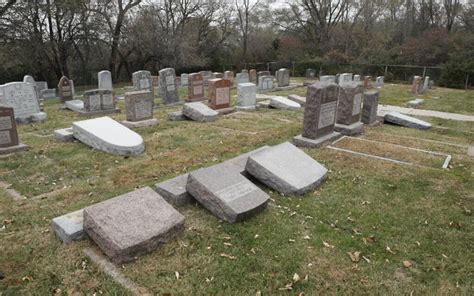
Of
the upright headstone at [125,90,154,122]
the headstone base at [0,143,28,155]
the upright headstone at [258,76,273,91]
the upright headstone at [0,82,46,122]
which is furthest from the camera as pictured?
the upright headstone at [258,76,273,91]

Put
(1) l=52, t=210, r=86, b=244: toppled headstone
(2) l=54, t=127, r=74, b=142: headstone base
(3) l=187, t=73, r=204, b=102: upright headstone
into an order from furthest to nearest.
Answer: (3) l=187, t=73, r=204, b=102: upright headstone < (2) l=54, t=127, r=74, b=142: headstone base < (1) l=52, t=210, r=86, b=244: toppled headstone

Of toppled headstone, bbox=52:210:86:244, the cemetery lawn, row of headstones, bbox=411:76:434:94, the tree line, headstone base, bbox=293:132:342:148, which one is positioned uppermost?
the tree line

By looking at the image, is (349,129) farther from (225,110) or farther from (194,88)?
(194,88)

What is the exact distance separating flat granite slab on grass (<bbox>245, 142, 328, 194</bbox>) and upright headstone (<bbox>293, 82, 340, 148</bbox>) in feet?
6.82

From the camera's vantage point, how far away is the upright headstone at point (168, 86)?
1509 cm

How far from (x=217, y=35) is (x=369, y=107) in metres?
28.0

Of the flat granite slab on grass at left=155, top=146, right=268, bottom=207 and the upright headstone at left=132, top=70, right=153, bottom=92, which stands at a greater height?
the upright headstone at left=132, top=70, right=153, bottom=92

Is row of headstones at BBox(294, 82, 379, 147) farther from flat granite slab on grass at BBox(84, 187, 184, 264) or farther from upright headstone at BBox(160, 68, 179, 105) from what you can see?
upright headstone at BBox(160, 68, 179, 105)

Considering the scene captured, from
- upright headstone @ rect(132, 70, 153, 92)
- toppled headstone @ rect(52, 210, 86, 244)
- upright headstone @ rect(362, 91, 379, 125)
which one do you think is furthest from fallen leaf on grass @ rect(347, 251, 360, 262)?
upright headstone @ rect(132, 70, 153, 92)

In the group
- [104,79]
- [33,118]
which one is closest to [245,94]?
[33,118]

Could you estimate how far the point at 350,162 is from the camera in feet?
23.5

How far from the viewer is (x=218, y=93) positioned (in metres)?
13.0

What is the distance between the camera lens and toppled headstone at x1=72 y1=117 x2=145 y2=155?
7805 millimetres

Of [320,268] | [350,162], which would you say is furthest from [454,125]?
[320,268]
